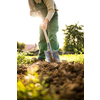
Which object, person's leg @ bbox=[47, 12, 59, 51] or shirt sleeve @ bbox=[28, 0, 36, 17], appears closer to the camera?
shirt sleeve @ bbox=[28, 0, 36, 17]

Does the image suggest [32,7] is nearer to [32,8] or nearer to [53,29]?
[32,8]

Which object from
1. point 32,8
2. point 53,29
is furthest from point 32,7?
point 53,29

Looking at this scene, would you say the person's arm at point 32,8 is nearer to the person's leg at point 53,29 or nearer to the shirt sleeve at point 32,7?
the shirt sleeve at point 32,7

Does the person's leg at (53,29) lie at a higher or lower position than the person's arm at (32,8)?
lower

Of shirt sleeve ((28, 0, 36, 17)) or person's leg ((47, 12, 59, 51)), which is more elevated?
shirt sleeve ((28, 0, 36, 17))

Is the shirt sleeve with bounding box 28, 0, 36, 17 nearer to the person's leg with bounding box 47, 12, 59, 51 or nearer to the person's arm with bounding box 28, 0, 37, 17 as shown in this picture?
the person's arm with bounding box 28, 0, 37, 17

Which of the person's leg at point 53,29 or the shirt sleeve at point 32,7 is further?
the person's leg at point 53,29

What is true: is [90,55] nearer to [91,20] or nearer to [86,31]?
[86,31]

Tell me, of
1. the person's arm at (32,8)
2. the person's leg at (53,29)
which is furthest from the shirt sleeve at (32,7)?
the person's leg at (53,29)

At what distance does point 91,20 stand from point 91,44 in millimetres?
244

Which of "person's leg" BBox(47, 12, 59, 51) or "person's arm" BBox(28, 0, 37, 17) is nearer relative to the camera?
"person's arm" BBox(28, 0, 37, 17)

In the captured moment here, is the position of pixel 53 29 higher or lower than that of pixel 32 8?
lower

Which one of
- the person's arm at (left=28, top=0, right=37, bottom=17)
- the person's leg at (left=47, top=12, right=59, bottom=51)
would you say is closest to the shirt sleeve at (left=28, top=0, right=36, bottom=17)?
the person's arm at (left=28, top=0, right=37, bottom=17)

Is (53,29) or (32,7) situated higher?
(32,7)
